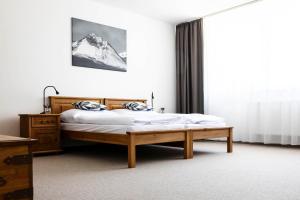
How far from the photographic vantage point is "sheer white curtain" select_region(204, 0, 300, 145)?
197 inches

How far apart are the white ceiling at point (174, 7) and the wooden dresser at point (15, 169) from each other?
4.37m

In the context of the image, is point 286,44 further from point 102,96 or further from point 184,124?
point 102,96

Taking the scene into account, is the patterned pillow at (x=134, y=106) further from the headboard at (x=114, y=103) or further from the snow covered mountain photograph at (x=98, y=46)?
the snow covered mountain photograph at (x=98, y=46)

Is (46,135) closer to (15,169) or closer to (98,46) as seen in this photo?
(98,46)

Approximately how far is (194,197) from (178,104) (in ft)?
15.5

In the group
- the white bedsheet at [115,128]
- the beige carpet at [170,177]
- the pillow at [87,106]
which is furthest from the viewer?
the pillow at [87,106]

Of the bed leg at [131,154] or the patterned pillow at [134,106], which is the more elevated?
the patterned pillow at [134,106]

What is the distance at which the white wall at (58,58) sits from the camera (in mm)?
4527

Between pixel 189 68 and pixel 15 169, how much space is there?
5.34 metres

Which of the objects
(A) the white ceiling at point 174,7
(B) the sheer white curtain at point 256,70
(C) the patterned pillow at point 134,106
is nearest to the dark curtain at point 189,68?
(B) the sheer white curtain at point 256,70

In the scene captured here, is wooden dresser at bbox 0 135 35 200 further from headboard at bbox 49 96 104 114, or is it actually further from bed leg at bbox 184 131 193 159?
headboard at bbox 49 96 104 114

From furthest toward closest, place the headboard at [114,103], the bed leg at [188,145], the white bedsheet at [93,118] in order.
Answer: the headboard at [114,103] < the bed leg at [188,145] < the white bedsheet at [93,118]

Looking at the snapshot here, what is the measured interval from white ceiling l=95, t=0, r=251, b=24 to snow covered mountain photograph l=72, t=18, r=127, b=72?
1.76 ft

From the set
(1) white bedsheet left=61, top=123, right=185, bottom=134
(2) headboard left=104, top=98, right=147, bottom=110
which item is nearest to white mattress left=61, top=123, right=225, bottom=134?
(1) white bedsheet left=61, top=123, right=185, bottom=134
